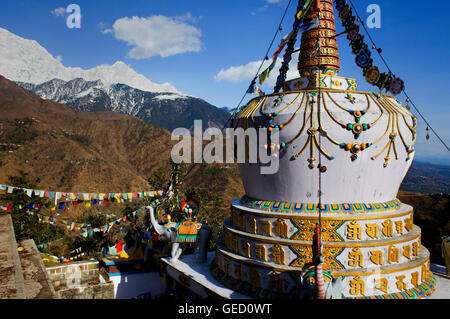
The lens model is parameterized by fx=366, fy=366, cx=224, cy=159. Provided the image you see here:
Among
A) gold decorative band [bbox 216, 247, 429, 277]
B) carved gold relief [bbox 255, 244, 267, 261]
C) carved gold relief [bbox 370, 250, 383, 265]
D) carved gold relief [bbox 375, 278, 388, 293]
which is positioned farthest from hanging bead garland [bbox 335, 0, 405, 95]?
carved gold relief [bbox 255, 244, 267, 261]

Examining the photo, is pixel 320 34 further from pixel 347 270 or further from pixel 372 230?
pixel 347 270

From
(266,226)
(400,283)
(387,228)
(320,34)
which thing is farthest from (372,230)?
(320,34)

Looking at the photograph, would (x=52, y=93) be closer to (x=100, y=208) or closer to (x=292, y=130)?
(x=100, y=208)

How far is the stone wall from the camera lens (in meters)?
12.6

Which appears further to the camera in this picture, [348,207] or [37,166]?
[37,166]

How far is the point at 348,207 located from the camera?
8.24 meters

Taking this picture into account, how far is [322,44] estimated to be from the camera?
9.47 meters

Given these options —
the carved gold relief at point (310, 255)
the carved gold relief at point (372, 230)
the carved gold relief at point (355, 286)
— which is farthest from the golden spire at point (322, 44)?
the carved gold relief at point (355, 286)

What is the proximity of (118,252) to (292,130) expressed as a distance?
904 centimetres

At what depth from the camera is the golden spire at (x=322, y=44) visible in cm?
944

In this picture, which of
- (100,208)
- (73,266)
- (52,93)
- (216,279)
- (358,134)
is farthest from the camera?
(52,93)

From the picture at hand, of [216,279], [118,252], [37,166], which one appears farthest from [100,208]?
[216,279]

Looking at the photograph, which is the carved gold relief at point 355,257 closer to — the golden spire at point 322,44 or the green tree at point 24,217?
the golden spire at point 322,44

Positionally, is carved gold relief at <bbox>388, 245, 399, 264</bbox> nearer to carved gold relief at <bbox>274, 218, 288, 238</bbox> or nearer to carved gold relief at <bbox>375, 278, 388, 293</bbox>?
carved gold relief at <bbox>375, 278, 388, 293</bbox>
